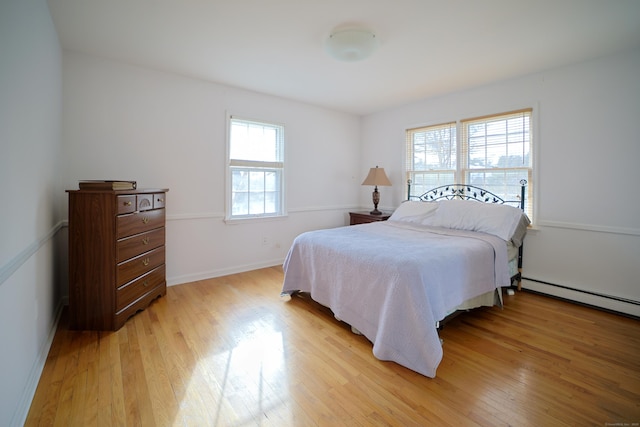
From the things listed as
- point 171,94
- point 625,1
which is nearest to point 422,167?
point 625,1

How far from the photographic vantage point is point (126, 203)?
2359mm

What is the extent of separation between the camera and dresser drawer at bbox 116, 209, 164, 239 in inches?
90.8

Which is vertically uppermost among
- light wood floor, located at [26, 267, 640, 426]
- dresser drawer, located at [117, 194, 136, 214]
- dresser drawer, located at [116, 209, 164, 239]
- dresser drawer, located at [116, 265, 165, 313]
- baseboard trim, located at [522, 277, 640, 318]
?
dresser drawer, located at [117, 194, 136, 214]

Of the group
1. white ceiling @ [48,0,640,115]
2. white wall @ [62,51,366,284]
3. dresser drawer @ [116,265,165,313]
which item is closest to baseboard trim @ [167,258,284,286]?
white wall @ [62,51,366,284]

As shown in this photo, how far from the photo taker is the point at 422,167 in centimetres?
426

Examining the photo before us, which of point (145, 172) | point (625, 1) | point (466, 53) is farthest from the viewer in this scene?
point (145, 172)

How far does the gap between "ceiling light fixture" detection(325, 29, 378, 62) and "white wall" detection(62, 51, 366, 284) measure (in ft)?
5.73

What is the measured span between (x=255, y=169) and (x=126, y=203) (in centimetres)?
180

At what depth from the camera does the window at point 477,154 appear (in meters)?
3.30

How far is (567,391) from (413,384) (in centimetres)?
87

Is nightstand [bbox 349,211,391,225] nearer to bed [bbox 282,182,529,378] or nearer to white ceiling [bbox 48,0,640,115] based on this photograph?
bed [bbox 282,182,529,378]

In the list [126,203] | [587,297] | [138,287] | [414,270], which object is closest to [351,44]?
[414,270]

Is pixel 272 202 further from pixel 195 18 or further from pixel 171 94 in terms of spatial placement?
pixel 195 18

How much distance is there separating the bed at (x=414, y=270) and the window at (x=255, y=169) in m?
1.32
